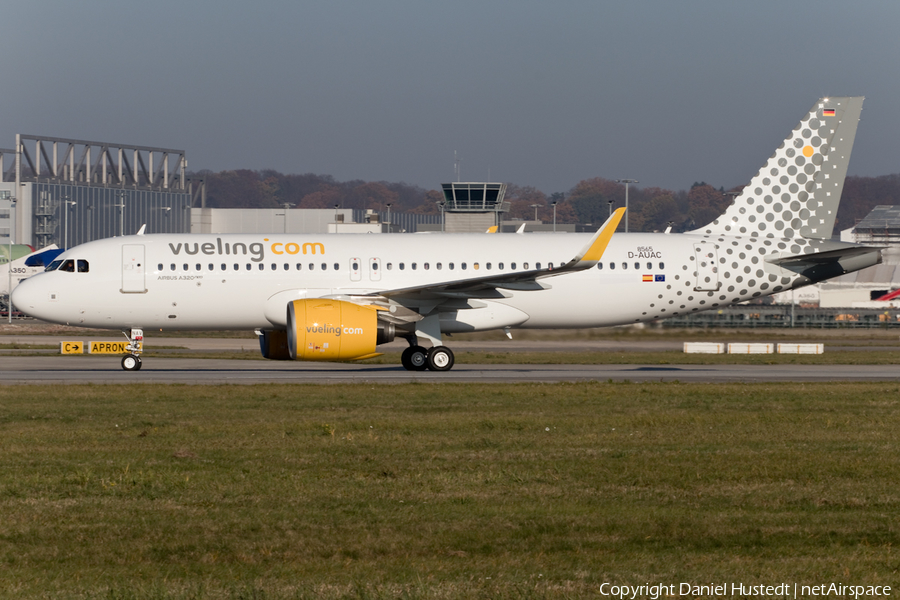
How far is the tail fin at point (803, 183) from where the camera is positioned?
30.0m

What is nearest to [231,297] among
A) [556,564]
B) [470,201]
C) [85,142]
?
[556,564]

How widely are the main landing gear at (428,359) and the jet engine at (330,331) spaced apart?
2.84 meters

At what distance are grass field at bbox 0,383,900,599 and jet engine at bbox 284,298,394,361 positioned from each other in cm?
618

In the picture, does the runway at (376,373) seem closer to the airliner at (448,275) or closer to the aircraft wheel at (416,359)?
the aircraft wheel at (416,359)

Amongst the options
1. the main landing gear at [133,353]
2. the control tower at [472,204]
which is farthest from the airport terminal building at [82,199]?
the main landing gear at [133,353]

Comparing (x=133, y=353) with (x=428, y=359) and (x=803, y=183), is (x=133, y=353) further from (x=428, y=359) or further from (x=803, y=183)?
(x=803, y=183)

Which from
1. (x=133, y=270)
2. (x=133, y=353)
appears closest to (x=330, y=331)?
(x=133, y=270)

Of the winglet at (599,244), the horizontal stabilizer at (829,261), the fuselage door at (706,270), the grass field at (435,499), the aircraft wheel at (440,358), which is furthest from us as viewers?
the fuselage door at (706,270)

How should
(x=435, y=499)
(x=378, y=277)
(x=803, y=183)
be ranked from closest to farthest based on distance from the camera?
1. (x=435, y=499)
2. (x=378, y=277)
3. (x=803, y=183)

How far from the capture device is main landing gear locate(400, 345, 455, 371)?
91.0ft

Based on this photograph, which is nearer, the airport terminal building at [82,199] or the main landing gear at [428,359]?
the main landing gear at [428,359]

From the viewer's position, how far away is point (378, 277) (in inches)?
1098

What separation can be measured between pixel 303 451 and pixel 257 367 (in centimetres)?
1786

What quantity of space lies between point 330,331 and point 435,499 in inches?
583
